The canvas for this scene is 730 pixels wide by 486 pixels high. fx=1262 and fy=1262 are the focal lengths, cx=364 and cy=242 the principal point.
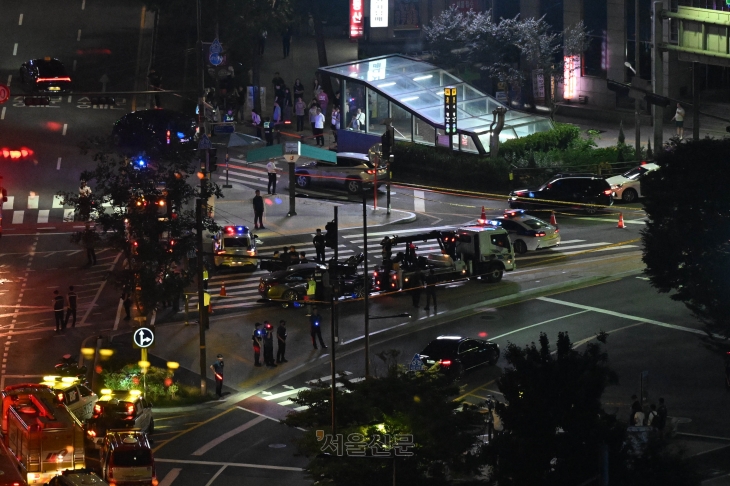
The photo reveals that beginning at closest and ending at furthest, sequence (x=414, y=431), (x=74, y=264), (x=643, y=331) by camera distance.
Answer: (x=414, y=431)
(x=643, y=331)
(x=74, y=264)

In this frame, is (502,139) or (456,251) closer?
(456,251)

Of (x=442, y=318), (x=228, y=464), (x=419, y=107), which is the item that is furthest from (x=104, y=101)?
(x=228, y=464)

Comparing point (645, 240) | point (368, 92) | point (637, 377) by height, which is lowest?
point (637, 377)

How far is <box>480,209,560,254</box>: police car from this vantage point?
159ft

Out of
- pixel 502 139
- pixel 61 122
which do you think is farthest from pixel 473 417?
pixel 61 122

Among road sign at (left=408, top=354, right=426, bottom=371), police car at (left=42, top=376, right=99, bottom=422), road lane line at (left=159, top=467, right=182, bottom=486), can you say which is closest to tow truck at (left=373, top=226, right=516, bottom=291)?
road sign at (left=408, top=354, right=426, bottom=371)

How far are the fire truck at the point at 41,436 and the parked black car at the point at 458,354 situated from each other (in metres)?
10.7

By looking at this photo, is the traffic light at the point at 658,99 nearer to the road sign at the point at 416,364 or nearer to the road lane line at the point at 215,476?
the road sign at the point at 416,364

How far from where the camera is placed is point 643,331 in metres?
40.9

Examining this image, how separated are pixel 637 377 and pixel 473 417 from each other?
12.6m

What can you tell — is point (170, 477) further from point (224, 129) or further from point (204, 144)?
point (224, 129)

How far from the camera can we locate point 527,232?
4850 cm

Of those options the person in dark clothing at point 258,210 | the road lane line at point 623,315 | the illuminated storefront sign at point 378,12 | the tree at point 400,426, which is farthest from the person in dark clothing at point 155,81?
the tree at point 400,426

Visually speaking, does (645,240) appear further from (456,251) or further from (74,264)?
(74,264)
